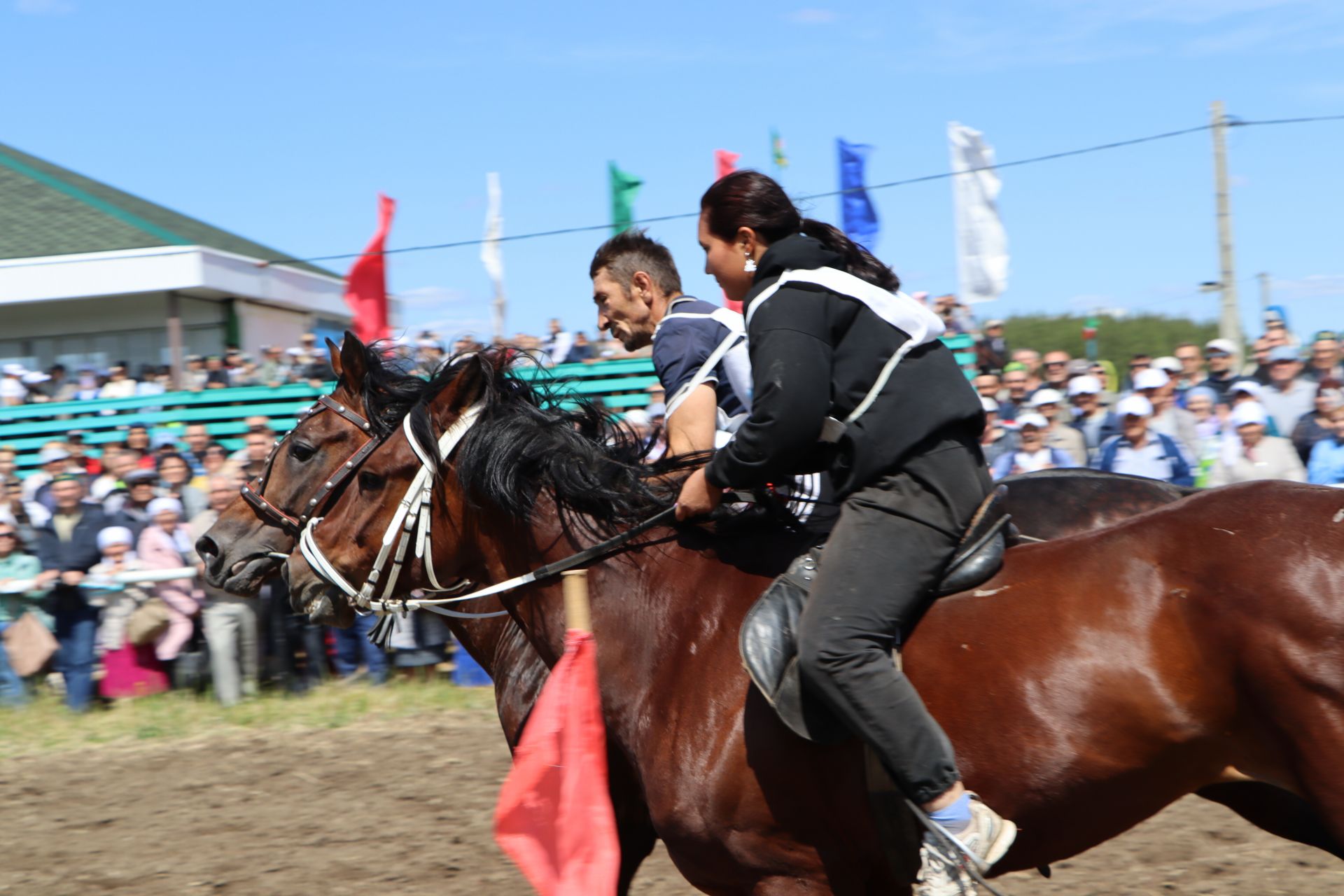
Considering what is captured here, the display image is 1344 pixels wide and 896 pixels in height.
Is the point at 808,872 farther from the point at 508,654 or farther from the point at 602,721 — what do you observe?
the point at 508,654

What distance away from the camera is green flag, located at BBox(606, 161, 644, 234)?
14.2 metres

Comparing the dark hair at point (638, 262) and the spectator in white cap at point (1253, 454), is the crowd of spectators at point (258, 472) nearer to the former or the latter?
the spectator in white cap at point (1253, 454)

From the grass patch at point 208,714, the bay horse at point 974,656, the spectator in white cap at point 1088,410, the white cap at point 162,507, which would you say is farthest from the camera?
the white cap at point 162,507

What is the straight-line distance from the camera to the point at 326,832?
5.58 m

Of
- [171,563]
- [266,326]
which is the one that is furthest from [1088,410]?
[266,326]

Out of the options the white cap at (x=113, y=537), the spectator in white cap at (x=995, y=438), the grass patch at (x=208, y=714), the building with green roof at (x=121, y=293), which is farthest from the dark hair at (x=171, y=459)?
the building with green roof at (x=121, y=293)

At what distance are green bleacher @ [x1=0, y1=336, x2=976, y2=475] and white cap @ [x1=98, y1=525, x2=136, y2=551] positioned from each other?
278 cm

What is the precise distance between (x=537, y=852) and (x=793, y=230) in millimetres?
1797

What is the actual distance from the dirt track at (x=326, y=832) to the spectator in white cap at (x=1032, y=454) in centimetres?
261

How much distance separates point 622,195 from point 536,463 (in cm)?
1107

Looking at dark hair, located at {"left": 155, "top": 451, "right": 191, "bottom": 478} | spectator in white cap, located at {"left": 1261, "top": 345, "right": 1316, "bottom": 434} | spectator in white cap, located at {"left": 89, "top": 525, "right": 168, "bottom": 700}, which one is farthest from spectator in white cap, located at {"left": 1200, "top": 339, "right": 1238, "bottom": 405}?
dark hair, located at {"left": 155, "top": 451, "right": 191, "bottom": 478}

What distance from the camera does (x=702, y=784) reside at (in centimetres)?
310

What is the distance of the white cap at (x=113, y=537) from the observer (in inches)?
334

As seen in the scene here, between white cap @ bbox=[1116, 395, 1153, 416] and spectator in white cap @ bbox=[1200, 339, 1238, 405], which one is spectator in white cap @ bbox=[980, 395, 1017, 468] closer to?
white cap @ bbox=[1116, 395, 1153, 416]
